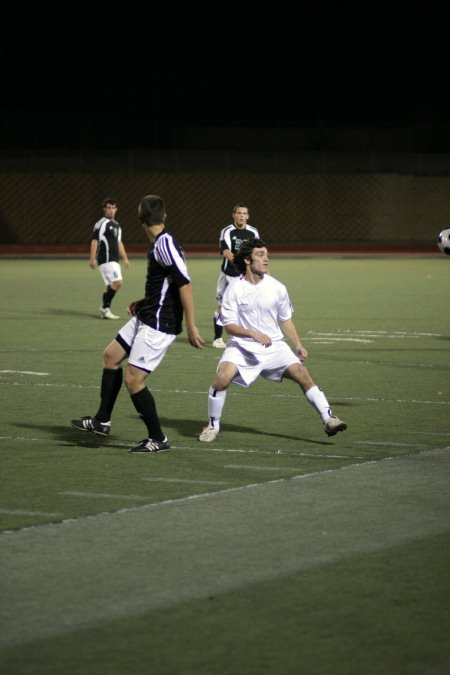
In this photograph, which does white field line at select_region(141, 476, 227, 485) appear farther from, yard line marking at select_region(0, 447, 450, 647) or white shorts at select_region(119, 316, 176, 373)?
white shorts at select_region(119, 316, 176, 373)

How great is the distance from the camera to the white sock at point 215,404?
405 inches

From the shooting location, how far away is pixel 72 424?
1048 centimetres

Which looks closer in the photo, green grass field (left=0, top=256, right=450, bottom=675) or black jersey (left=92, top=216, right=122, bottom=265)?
green grass field (left=0, top=256, right=450, bottom=675)

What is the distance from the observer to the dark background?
2410 inches

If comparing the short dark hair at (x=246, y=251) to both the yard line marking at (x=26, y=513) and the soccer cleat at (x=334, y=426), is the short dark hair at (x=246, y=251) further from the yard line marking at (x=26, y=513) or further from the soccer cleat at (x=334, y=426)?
the yard line marking at (x=26, y=513)

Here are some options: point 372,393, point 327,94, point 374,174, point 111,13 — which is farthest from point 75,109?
point 372,393

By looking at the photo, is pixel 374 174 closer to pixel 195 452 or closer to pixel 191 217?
pixel 191 217

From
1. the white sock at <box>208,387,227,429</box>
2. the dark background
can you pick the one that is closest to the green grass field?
the white sock at <box>208,387,227,429</box>

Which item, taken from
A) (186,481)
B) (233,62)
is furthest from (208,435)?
(233,62)

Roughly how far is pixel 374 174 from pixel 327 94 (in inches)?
506

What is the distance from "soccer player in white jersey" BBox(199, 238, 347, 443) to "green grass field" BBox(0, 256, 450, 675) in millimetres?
324

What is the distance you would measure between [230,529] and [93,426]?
10.9 ft

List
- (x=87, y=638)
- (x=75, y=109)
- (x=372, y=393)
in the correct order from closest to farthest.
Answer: (x=87, y=638)
(x=372, y=393)
(x=75, y=109)

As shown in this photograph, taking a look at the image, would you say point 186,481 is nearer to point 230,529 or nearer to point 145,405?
point 145,405
